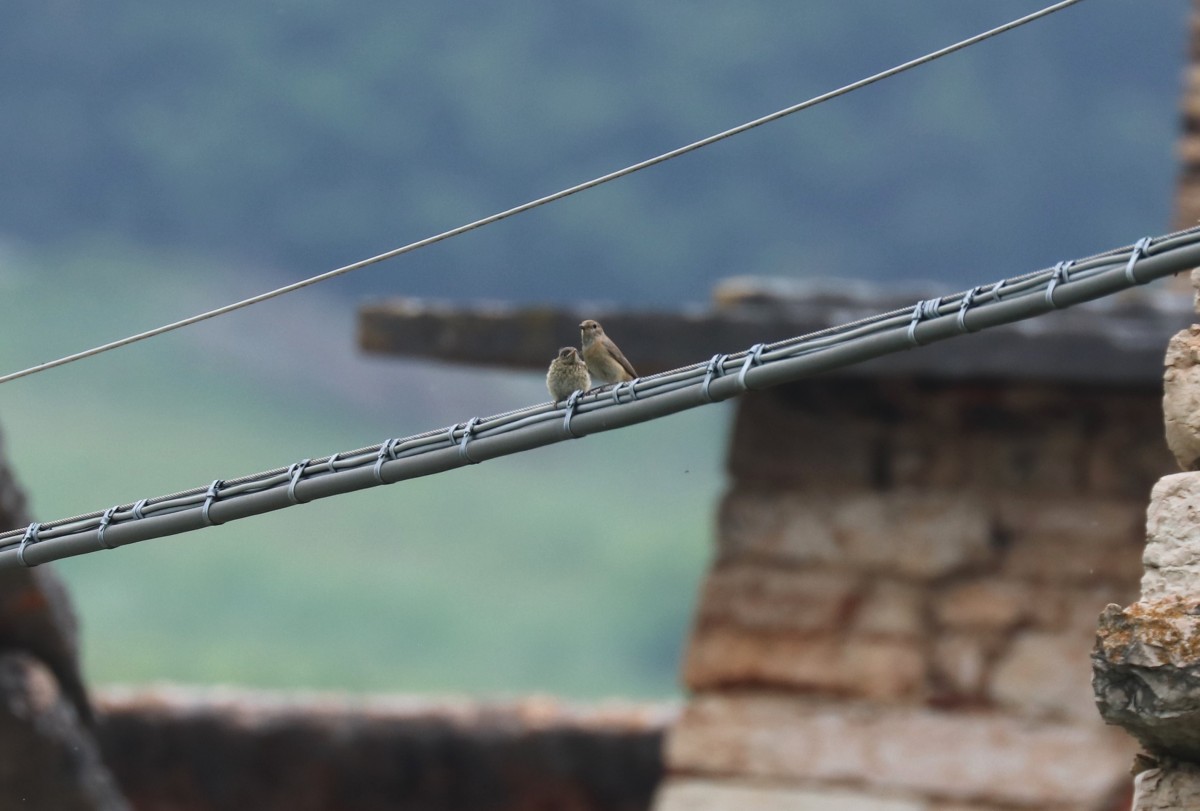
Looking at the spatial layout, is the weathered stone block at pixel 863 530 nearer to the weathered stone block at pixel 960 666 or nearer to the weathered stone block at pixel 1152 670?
the weathered stone block at pixel 960 666

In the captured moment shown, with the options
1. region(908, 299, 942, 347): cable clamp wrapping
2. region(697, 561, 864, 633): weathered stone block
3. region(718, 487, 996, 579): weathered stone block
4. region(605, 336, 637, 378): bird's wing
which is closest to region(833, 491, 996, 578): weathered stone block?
region(718, 487, 996, 579): weathered stone block

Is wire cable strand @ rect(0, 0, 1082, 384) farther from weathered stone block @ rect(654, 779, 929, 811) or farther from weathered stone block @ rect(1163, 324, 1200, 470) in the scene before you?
weathered stone block @ rect(654, 779, 929, 811)

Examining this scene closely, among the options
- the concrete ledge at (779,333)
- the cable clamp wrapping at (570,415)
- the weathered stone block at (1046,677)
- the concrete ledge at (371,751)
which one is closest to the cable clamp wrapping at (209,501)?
the cable clamp wrapping at (570,415)

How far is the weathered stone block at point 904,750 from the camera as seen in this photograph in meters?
6.24

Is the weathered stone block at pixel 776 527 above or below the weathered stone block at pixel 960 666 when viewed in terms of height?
above

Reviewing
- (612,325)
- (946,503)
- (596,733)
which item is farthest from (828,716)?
(596,733)

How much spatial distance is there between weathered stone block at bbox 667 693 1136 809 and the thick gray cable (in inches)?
133

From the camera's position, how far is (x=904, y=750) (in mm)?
6434

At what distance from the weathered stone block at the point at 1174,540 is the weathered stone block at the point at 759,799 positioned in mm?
3686

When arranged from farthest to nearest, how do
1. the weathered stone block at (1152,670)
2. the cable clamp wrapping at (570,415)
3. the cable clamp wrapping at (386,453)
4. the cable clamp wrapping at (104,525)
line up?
the cable clamp wrapping at (104,525)
the cable clamp wrapping at (386,453)
the cable clamp wrapping at (570,415)
the weathered stone block at (1152,670)

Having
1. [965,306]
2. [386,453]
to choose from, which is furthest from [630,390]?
[965,306]

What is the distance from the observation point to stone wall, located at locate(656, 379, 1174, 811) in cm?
635

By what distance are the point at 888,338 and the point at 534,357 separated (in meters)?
3.69

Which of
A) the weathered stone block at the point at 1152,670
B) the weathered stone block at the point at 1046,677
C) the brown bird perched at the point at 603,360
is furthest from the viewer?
the weathered stone block at the point at 1046,677
